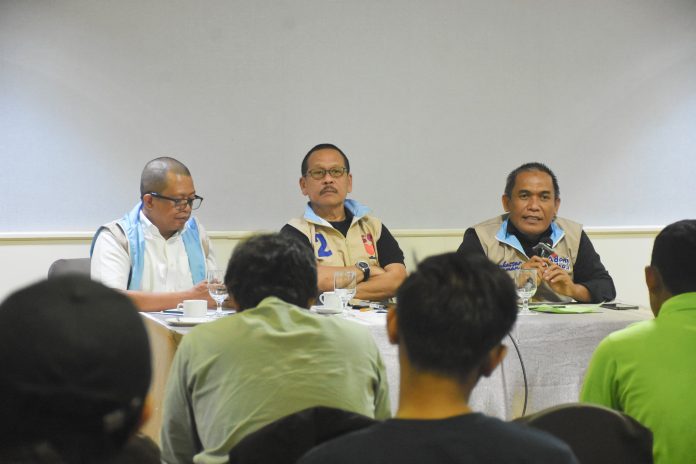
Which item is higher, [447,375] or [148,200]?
[148,200]

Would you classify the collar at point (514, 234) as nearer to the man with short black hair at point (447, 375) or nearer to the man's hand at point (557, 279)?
the man's hand at point (557, 279)

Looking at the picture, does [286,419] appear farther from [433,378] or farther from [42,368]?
[42,368]

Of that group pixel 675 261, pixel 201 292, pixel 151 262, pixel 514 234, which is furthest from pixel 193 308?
pixel 514 234

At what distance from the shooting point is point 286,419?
1336mm

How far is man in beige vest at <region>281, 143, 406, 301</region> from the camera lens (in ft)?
12.2

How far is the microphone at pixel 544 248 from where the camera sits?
3562mm

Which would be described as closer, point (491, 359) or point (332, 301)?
point (491, 359)

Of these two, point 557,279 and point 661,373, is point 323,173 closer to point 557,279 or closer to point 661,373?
point 557,279

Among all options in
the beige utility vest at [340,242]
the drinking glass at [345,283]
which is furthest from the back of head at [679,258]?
the beige utility vest at [340,242]

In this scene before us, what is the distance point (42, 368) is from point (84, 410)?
0.07 m

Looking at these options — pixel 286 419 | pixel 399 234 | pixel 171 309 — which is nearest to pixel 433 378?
pixel 286 419

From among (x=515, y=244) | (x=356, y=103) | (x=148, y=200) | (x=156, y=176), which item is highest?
(x=356, y=103)

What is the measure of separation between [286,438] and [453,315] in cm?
37

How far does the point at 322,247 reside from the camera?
373 centimetres
